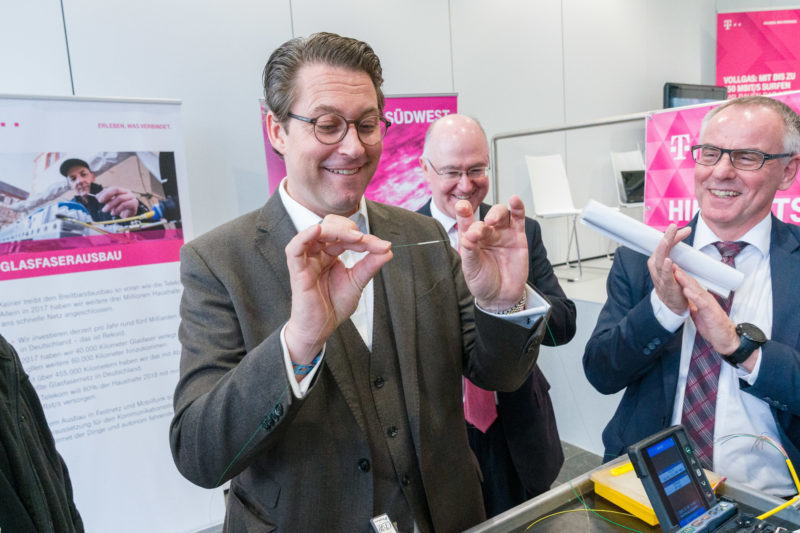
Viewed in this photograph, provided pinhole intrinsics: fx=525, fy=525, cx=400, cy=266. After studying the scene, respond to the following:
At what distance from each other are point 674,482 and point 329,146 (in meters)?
0.89

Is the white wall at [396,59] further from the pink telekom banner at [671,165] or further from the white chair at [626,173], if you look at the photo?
the pink telekom banner at [671,165]

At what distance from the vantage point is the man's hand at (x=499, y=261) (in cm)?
105

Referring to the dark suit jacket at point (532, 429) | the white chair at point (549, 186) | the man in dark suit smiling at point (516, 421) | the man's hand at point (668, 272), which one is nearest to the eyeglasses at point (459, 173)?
the man in dark suit smiling at point (516, 421)

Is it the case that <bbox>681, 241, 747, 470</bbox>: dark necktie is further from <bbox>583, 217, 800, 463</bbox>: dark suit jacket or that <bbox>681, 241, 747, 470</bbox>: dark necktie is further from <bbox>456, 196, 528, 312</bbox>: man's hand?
<bbox>456, 196, 528, 312</bbox>: man's hand

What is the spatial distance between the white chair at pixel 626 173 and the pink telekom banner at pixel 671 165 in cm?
246

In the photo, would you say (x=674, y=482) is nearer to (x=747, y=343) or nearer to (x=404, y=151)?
(x=747, y=343)

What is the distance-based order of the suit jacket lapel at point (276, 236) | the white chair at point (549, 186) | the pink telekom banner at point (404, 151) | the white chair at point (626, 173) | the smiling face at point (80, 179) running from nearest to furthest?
the suit jacket lapel at point (276, 236) → the smiling face at point (80, 179) → the pink telekom banner at point (404, 151) → the white chair at point (549, 186) → the white chair at point (626, 173)

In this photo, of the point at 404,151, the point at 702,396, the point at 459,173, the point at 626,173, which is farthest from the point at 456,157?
the point at 626,173

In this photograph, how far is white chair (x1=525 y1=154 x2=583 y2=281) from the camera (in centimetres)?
508

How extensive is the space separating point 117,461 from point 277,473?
6.10ft

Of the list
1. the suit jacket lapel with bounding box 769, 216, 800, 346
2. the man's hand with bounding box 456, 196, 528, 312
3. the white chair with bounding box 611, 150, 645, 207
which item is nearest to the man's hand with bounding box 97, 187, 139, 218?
the man's hand with bounding box 456, 196, 528, 312

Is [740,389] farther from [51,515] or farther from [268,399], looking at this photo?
[51,515]

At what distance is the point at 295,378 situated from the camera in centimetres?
92

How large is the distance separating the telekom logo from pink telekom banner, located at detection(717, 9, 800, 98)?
456 cm
